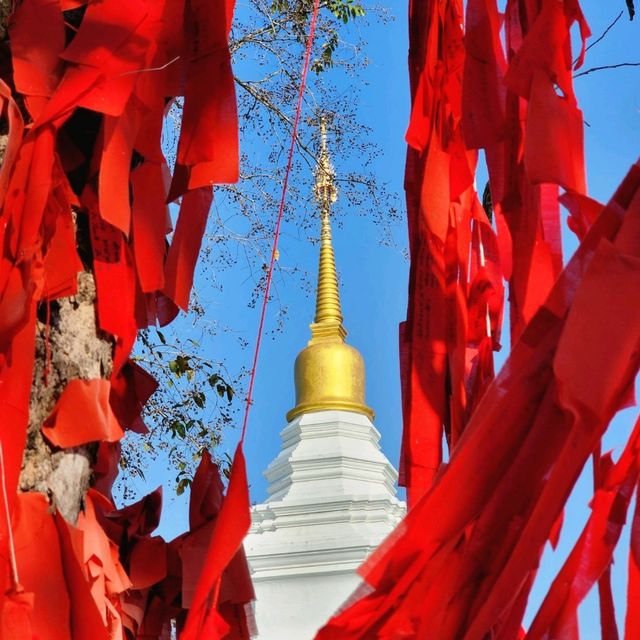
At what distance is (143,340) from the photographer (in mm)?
3828

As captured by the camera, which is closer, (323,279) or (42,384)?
(42,384)

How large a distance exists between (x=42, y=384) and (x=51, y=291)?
108 millimetres

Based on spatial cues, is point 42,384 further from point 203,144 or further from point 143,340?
point 143,340

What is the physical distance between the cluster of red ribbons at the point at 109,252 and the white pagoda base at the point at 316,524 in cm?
575

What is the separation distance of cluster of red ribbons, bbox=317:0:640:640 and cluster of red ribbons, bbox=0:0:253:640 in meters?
0.22

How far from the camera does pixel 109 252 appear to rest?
1.22m

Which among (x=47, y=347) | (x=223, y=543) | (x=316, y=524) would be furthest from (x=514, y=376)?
(x=316, y=524)

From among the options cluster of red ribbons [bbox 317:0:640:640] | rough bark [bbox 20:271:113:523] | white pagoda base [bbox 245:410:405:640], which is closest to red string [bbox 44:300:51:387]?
rough bark [bbox 20:271:113:523]

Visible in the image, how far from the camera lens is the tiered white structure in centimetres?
730

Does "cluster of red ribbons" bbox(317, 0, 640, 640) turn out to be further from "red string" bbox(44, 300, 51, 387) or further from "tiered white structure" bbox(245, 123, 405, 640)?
"tiered white structure" bbox(245, 123, 405, 640)

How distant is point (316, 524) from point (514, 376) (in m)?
6.99

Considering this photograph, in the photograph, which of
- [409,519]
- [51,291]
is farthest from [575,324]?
[51,291]

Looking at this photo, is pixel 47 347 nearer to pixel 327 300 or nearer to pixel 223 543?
pixel 223 543

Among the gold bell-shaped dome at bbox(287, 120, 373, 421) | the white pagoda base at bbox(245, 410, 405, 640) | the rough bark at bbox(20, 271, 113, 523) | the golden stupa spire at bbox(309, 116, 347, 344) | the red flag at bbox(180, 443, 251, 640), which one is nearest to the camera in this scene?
the red flag at bbox(180, 443, 251, 640)
